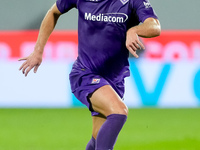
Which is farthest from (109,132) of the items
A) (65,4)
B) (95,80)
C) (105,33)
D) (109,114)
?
(65,4)

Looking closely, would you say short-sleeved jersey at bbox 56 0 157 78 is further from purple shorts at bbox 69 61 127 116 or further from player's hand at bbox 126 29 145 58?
player's hand at bbox 126 29 145 58

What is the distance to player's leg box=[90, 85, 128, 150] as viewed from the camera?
12.1 ft

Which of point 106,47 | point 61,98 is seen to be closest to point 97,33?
point 106,47

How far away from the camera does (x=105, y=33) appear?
4.10m

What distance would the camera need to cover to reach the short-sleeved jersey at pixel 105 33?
13.3 feet

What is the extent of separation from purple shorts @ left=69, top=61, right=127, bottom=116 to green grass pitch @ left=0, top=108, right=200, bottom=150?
6.20 feet

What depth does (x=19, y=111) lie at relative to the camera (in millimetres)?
9195

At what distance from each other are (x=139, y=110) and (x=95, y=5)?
5.38 metres

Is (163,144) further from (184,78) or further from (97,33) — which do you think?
(184,78)

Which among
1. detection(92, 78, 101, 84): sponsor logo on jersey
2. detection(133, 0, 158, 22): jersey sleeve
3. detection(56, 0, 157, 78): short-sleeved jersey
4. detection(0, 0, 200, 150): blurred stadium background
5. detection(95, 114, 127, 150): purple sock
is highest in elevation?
detection(133, 0, 158, 22): jersey sleeve

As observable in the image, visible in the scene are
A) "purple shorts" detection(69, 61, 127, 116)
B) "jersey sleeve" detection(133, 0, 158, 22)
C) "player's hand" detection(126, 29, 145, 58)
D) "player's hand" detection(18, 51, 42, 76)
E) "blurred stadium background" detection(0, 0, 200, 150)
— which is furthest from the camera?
"blurred stadium background" detection(0, 0, 200, 150)

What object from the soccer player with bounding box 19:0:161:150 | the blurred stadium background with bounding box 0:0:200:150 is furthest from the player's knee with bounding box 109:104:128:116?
the blurred stadium background with bounding box 0:0:200:150

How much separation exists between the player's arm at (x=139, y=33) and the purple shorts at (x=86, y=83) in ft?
1.67

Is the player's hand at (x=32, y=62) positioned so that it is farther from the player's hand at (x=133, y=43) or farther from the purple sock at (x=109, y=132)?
the player's hand at (x=133, y=43)
